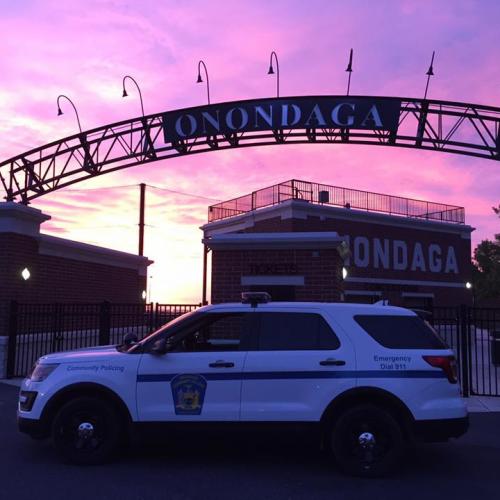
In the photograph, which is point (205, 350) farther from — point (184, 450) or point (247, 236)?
point (247, 236)

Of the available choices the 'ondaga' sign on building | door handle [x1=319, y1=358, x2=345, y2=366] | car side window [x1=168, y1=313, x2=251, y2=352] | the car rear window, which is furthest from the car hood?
the 'ondaga' sign on building

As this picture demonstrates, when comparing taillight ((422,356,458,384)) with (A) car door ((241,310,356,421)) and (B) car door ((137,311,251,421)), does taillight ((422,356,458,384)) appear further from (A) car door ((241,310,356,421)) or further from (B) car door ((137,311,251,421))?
(B) car door ((137,311,251,421))

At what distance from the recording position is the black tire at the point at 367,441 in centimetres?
609

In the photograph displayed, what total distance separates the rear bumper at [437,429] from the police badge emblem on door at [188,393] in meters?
2.30

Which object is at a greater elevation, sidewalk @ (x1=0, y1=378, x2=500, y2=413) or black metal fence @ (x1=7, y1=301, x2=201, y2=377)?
black metal fence @ (x1=7, y1=301, x2=201, y2=377)

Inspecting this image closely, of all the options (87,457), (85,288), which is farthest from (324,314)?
(85,288)

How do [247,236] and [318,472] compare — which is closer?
[318,472]

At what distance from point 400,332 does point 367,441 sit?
4.05ft

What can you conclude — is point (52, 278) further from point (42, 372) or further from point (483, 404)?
point (483, 404)

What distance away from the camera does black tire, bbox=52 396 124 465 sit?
6.37 meters

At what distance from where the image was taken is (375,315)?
6.57 m

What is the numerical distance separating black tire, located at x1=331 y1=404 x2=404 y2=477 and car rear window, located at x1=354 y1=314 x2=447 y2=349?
2.48ft

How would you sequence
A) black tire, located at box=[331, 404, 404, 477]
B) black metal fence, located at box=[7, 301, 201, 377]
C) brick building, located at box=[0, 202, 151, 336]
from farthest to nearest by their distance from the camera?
brick building, located at box=[0, 202, 151, 336] < black metal fence, located at box=[7, 301, 201, 377] < black tire, located at box=[331, 404, 404, 477]

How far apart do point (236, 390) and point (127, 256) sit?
50.1ft
